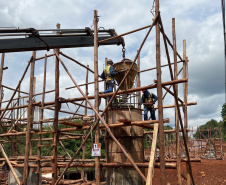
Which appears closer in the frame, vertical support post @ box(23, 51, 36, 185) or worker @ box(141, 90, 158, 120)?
vertical support post @ box(23, 51, 36, 185)

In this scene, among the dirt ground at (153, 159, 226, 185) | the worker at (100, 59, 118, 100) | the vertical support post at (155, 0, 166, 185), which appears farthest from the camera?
the dirt ground at (153, 159, 226, 185)

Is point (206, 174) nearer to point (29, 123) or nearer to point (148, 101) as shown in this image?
point (148, 101)

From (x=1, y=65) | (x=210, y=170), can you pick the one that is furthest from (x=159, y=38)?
(x=210, y=170)

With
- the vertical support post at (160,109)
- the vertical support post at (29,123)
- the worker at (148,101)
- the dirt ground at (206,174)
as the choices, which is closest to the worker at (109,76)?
the worker at (148,101)

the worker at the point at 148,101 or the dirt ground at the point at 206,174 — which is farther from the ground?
the worker at the point at 148,101

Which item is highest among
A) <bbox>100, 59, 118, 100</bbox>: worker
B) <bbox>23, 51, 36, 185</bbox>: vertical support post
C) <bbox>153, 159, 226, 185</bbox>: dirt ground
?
<bbox>100, 59, 118, 100</bbox>: worker

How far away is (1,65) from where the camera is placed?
48.1ft

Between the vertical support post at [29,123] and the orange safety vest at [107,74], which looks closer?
the orange safety vest at [107,74]

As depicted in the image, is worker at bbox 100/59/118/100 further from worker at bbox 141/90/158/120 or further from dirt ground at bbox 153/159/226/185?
dirt ground at bbox 153/159/226/185

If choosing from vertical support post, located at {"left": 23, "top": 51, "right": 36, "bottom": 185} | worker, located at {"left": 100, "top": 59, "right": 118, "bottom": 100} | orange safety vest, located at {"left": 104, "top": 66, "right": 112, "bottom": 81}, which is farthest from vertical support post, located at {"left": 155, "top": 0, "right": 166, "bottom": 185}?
vertical support post, located at {"left": 23, "top": 51, "right": 36, "bottom": 185}

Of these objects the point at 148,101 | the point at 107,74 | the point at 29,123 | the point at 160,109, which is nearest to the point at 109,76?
the point at 107,74

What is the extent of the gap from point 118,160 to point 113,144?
0.58 meters

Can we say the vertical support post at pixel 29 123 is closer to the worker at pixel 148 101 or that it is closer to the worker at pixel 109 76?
the worker at pixel 109 76

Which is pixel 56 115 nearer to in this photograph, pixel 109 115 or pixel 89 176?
pixel 109 115
